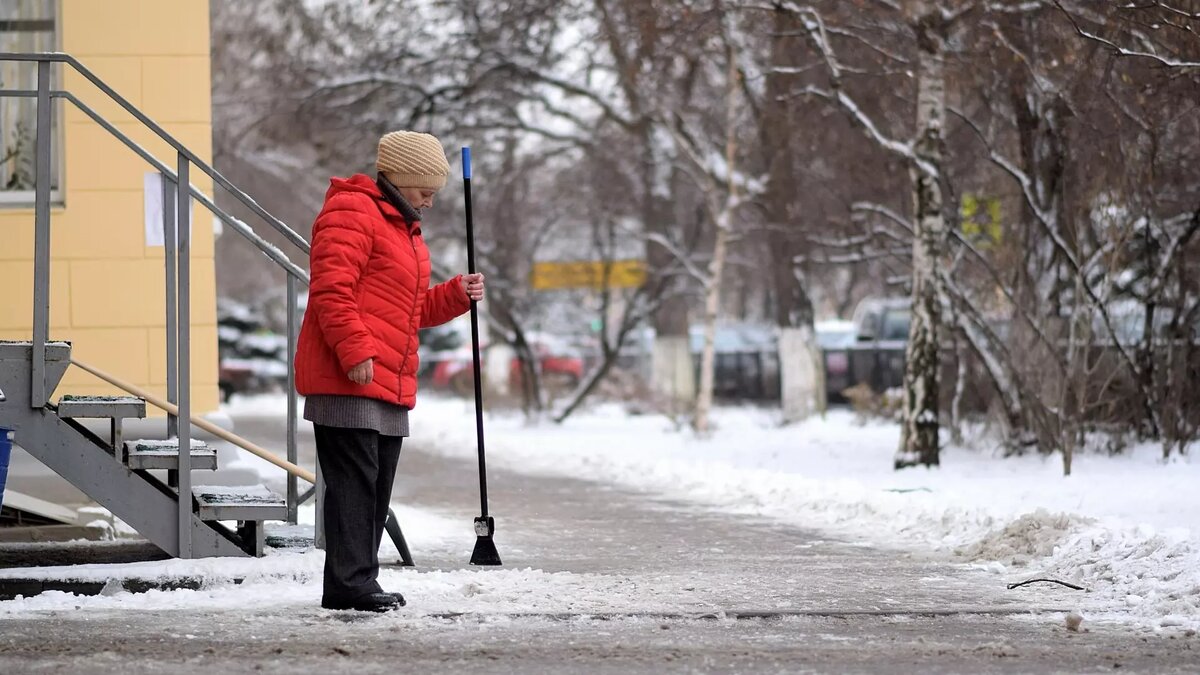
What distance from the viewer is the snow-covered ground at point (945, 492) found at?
754 centimetres

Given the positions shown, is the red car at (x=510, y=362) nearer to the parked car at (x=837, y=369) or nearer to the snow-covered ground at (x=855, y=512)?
the parked car at (x=837, y=369)

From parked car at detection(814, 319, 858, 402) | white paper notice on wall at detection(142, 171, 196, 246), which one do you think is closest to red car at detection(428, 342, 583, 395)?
parked car at detection(814, 319, 858, 402)

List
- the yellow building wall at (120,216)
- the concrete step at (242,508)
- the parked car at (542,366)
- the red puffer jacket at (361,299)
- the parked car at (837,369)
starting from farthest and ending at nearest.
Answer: the parked car at (542,366), the parked car at (837,369), the yellow building wall at (120,216), the concrete step at (242,508), the red puffer jacket at (361,299)

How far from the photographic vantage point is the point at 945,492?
39.5 ft

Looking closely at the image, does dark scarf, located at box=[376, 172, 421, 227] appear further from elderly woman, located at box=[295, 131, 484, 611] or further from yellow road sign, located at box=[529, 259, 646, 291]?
yellow road sign, located at box=[529, 259, 646, 291]

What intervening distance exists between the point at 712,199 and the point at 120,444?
13517 mm

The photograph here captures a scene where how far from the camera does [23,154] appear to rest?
11266mm

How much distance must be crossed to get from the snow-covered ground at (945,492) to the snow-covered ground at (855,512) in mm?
17

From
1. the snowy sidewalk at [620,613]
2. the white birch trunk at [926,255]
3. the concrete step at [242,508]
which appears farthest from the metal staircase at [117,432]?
the white birch trunk at [926,255]

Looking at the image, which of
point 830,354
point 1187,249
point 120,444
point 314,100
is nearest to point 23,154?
point 120,444

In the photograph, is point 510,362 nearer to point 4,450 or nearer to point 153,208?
point 153,208

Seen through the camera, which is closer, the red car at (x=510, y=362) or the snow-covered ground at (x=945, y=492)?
the snow-covered ground at (x=945, y=492)

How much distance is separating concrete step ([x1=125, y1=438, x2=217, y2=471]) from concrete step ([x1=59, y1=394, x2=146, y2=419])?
0.49ft

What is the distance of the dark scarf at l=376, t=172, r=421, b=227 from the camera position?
6.79 m
